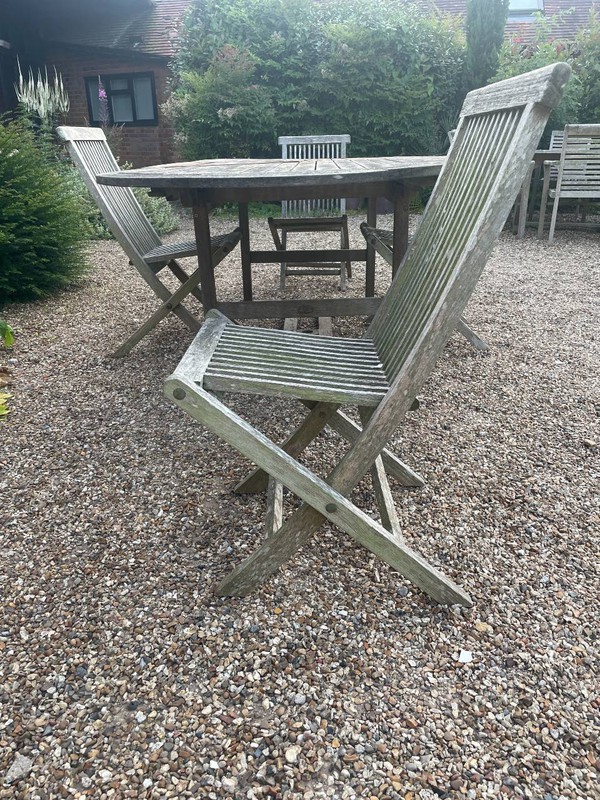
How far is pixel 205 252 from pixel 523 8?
1711 centimetres

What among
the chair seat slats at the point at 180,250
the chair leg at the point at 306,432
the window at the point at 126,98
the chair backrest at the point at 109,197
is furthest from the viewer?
the window at the point at 126,98

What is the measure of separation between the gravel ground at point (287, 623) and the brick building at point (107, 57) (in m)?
13.2

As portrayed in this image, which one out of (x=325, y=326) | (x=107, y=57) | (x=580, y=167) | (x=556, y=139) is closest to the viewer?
(x=325, y=326)

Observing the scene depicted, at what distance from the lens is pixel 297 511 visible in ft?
5.52

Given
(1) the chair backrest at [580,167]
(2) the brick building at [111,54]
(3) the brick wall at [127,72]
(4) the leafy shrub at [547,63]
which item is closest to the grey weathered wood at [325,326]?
(1) the chair backrest at [580,167]

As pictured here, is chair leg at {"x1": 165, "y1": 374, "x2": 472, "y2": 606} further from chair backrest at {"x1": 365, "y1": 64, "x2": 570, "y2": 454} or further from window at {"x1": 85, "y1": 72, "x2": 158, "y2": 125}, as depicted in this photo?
window at {"x1": 85, "y1": 72, "x2": 158, "y2": 125}

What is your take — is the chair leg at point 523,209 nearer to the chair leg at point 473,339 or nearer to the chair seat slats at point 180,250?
the chair leg at point 473,339

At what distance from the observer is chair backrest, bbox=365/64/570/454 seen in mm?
1418

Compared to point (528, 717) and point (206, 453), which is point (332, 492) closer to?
point (528, 717)

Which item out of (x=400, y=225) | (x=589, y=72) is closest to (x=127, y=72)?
(x=589, y=72)

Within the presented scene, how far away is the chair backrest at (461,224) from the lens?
4.65 ft

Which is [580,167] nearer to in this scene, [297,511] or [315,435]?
[315,435]

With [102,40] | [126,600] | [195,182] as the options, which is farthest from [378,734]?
[102,40]

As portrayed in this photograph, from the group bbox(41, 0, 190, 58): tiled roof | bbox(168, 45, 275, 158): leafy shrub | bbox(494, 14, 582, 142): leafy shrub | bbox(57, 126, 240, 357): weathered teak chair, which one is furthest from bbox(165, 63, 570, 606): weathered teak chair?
bbox(41, 0, 190, 58): tiled roof
